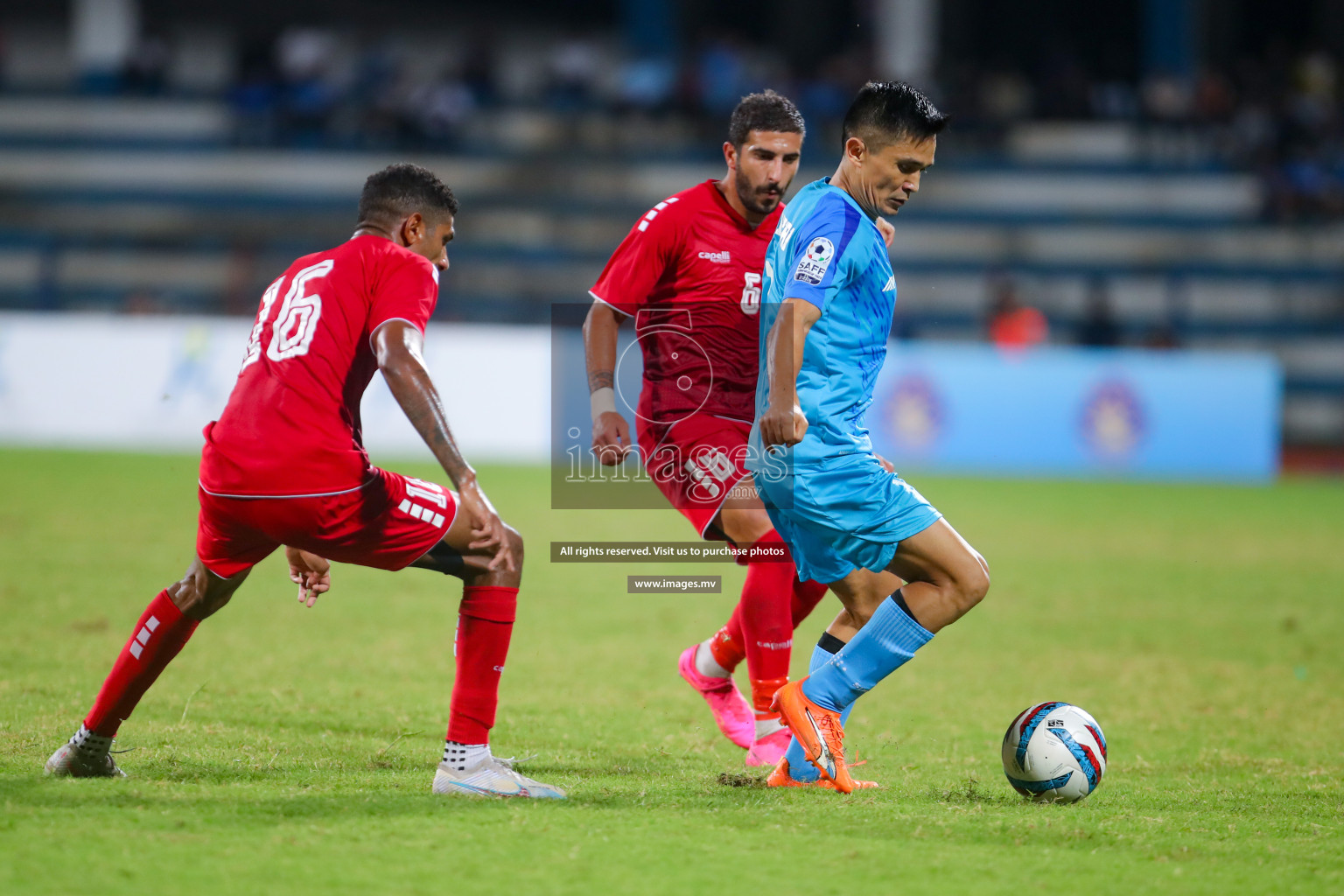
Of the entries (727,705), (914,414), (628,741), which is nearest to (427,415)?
(628,741)

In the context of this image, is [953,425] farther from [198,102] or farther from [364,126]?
[198,102]

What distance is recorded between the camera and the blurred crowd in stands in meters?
23.2

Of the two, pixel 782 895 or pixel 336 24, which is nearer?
pixel 782 895

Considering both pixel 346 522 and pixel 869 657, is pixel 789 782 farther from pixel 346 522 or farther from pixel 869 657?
pixel 346 522

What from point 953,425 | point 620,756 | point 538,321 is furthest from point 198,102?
point 620,756

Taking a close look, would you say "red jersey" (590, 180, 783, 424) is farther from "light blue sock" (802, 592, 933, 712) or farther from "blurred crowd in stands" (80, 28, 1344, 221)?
"blurred crowd in stands" (80, 28, 1344, 221)

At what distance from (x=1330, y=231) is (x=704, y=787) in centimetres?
2098

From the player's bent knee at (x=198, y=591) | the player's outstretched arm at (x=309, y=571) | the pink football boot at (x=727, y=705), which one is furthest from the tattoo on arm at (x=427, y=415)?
the pink football boot at (x=727, y=705)

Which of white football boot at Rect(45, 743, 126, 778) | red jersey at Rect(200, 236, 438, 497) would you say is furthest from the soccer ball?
white football boot at Rect(45, 743, 126, 778)

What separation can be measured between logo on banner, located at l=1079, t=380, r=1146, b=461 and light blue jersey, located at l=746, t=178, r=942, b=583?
43.5 ft

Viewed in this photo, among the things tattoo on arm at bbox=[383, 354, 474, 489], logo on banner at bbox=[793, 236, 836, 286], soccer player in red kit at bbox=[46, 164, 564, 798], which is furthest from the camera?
logo on banner at bbox=[793, 236, 836, 286]

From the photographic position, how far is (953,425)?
17.0 m

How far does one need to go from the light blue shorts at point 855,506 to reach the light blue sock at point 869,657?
7.2 inches

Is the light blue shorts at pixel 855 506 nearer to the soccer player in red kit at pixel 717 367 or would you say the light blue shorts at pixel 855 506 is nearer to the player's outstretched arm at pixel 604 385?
the soccer player in red kit at pixel 717 367
